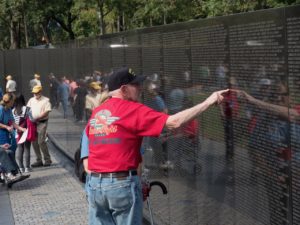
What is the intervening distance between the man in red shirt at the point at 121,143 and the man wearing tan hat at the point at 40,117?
9.18 m

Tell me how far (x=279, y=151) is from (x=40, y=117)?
982cm

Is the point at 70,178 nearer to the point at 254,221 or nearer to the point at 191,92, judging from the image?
the point at 191,92

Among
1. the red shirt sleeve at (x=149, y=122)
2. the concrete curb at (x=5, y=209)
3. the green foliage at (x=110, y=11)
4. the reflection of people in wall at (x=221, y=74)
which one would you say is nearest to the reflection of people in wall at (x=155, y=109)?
the reflection of people in wall at (x=221, y=74)

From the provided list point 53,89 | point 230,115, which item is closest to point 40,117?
point 53,89

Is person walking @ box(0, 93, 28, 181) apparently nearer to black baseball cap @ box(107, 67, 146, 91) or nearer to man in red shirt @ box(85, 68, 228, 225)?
man in red shirt @ box(85, 68, 228, 225)

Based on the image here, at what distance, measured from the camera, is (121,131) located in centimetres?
456

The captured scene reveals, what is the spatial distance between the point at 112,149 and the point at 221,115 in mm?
1264

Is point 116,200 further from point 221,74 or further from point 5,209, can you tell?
point 5,209

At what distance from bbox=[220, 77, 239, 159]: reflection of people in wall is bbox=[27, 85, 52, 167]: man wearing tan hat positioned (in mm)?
8737

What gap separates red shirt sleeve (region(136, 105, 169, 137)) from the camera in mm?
4449

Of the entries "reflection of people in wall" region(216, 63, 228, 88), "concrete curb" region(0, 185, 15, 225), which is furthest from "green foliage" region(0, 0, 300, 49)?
"reflection of people in wall" region(216, 63, 228, 88)

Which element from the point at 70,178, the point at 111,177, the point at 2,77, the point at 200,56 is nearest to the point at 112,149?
the point at 111,177

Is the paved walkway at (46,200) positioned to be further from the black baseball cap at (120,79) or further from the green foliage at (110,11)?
the green foliage at (110,11)

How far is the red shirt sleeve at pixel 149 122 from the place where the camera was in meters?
4.45
